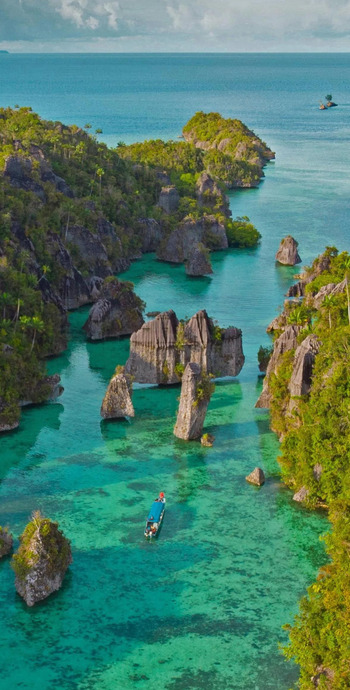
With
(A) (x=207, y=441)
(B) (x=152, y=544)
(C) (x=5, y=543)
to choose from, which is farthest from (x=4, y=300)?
(B) (x=152, y=544)

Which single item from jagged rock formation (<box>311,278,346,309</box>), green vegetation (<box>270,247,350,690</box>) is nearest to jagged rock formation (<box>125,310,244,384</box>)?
jagged rock formation (<box>311,278,346,309</box>)

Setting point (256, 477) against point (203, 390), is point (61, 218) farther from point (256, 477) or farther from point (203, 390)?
point (256, 477)

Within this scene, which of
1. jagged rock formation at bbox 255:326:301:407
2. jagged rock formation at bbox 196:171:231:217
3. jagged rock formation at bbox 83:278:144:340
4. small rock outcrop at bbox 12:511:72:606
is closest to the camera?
small rock outcrop at bbox 12:511:72:606

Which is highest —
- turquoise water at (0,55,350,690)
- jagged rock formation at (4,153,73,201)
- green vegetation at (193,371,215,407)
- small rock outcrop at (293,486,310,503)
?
jagged rock formation at (4,153,73,201)

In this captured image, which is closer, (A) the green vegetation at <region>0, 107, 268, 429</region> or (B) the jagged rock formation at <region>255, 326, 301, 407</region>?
(B) the jagged rock formation at <region>255, 326, 301, 407</region>

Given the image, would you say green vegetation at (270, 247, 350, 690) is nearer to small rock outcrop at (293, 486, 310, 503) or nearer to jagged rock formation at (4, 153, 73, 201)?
small rock outcrop at (293, 486, 310, 503)

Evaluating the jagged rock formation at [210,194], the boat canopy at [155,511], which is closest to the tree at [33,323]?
the boat canopy at [155,511]
